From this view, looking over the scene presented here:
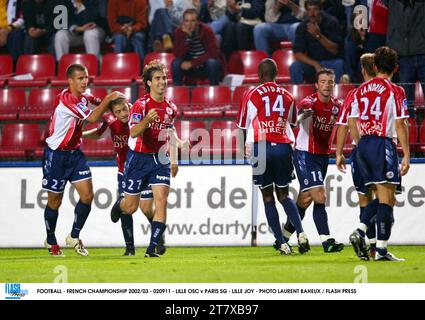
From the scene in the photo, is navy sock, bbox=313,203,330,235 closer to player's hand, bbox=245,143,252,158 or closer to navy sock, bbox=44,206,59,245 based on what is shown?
player's hand, bbox=245,143,252,158

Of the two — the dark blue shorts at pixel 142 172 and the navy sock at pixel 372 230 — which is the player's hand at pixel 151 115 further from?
the navy sock at pixel 372 230

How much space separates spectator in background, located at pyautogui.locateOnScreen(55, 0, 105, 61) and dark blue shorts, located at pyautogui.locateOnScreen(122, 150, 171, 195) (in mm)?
5839

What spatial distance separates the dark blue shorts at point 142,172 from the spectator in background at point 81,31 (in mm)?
5839

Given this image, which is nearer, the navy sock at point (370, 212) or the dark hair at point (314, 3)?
the navy sock at point (370, 212)

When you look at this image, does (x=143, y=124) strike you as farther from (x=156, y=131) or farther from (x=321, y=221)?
(x=321, y=221)

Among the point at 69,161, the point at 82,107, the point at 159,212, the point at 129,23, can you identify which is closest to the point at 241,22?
the point at 129,23

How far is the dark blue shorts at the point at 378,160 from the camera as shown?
28.1 ft

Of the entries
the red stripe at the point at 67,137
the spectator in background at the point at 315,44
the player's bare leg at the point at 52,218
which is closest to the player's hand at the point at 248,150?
the red stripe at the point at 67,137

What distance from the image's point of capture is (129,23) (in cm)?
1548

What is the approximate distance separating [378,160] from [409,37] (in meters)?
4.34

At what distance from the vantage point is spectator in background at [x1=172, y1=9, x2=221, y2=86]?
1453 cm

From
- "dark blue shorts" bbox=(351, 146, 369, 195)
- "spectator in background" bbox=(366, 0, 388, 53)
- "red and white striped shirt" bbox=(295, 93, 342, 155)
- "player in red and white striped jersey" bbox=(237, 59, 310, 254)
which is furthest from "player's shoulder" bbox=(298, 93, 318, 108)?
"spectator in background" bbox=(366, 0, 388, 53)
